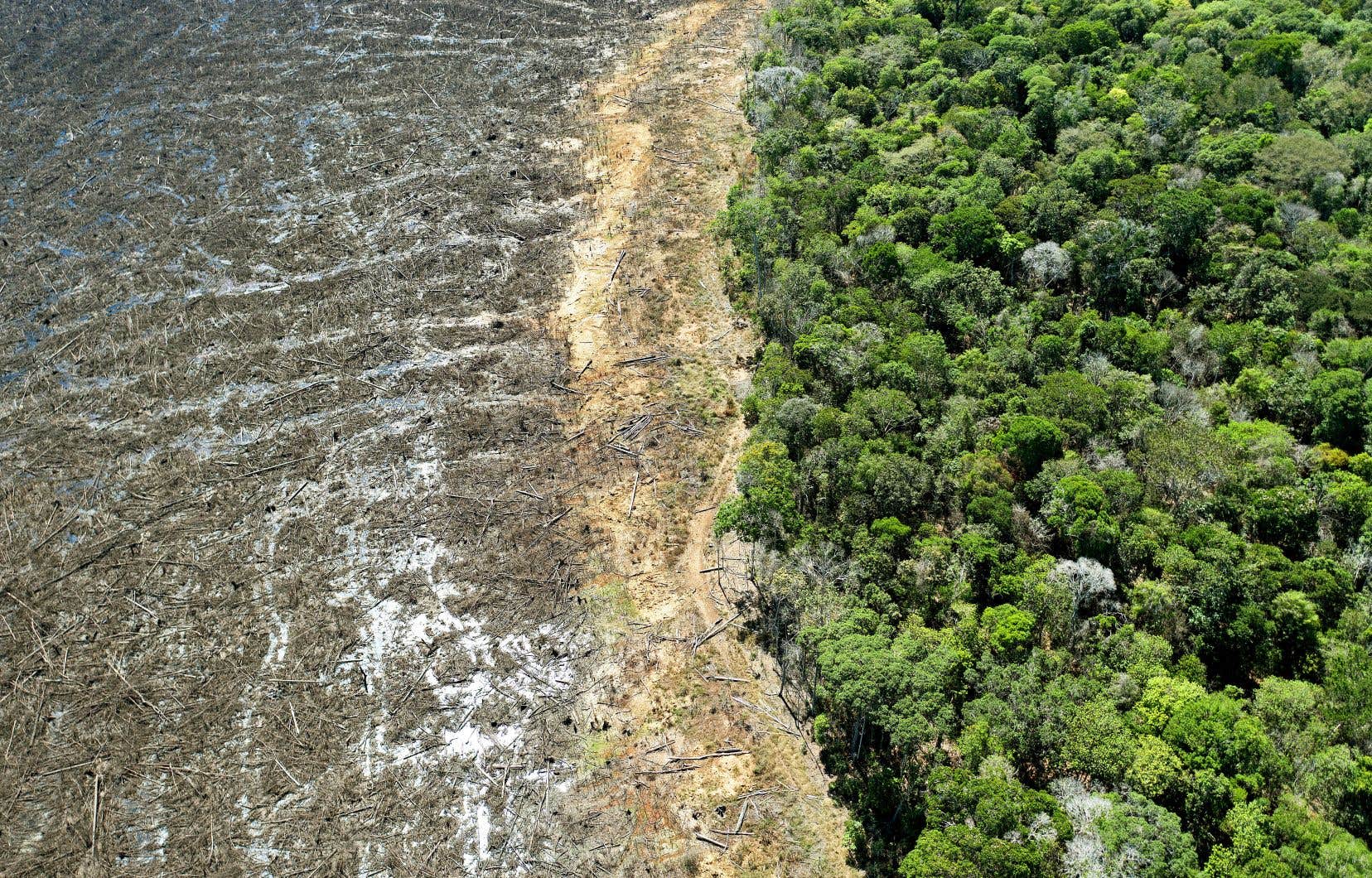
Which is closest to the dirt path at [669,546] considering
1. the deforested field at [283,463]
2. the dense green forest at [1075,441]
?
the deforested field at [283,463]

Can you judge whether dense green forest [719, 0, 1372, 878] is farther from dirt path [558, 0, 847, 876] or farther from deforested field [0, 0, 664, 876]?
deforested field [0, 0, 664, 876]

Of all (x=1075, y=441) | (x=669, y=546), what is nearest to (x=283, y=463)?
(x=669, y=546)

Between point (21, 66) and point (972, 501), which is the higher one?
point (21, 66)

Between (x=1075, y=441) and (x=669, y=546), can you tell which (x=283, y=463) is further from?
(x=1075, y=441)

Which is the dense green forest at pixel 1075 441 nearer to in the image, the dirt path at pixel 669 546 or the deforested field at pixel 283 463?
the dirt path at pixel 669 546

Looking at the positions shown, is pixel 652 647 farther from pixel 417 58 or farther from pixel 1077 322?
pixel 417 58

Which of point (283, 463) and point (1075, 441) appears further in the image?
point (283, 463)

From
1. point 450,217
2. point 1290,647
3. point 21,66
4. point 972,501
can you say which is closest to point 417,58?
point 450,217
